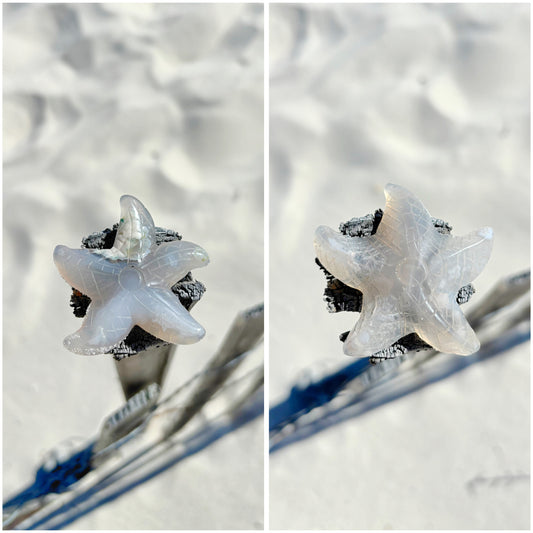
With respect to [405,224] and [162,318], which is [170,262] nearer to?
[162,318]

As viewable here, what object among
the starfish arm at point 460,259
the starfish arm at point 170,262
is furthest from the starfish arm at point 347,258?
the starfish arm at point 170,262

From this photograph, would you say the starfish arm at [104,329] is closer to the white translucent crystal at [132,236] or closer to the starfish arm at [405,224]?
the white translucent crystal at [132,236]

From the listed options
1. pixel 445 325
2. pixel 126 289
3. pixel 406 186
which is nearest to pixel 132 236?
pixel 126 289

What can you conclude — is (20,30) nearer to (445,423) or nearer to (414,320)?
(414,320)

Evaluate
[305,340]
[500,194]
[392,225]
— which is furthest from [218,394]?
[500,194]

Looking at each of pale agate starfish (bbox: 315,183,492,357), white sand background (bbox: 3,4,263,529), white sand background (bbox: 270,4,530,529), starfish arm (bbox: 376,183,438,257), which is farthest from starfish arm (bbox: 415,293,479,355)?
white sand background (bbox: 3,4,263,529)

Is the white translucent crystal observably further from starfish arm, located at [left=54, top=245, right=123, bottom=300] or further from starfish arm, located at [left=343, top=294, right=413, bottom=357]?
starfish arm, located at [left=343, top=294, right=413, bottom=357]

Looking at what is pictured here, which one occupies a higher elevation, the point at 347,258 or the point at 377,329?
the point at 347,258

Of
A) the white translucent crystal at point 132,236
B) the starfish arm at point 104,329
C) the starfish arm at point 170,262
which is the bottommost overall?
the starfish arm at point 104,329
